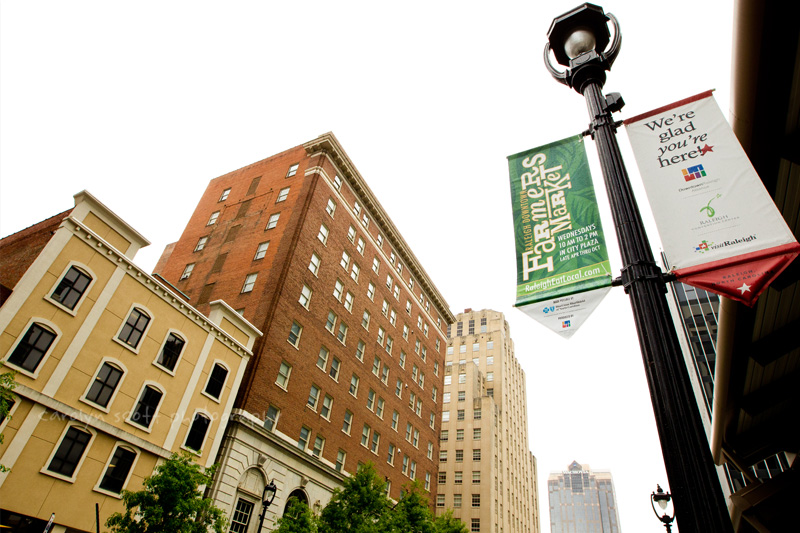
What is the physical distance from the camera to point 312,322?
34031 millimetres

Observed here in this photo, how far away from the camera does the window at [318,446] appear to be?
3216cm

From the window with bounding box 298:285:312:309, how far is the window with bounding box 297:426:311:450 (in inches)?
334

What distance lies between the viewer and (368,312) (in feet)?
137

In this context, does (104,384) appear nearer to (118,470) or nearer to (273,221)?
(118,470)

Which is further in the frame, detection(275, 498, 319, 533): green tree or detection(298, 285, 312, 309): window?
detection(298, 285, 312, 309): window

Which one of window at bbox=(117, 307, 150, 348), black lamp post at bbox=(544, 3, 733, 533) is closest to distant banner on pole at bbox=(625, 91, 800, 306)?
black lamp post at bbox=(544, 3, 733, 533)

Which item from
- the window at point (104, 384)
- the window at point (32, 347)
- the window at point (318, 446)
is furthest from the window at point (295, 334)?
the window at point (32, 347)

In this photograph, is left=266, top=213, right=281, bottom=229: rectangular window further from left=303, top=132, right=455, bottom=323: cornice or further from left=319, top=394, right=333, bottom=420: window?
left=319, top=394, right=333, bottom=420: window

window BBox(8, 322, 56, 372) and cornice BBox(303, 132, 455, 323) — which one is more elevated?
cornice BBox(303, 132, 455, 323)

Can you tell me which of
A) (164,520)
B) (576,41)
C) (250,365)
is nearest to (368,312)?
(250,365)

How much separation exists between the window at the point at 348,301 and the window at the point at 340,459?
36.7ft

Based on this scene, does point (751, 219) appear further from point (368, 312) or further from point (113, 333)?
point (368, 312)

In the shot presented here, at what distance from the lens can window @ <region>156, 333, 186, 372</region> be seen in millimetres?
24047

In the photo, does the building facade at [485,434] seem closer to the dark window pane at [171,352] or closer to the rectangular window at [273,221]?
the rectangular window at [273,221]
